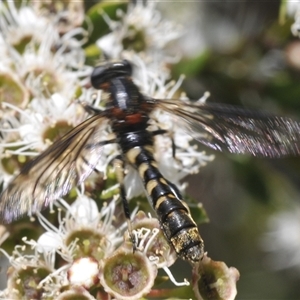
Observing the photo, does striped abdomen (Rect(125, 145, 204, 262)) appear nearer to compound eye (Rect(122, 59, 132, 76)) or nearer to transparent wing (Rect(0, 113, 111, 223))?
transparent wing (Rect(0, 113, 111, 223))

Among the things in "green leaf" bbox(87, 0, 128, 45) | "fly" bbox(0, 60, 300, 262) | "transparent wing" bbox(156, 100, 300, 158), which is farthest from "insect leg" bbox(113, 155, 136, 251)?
"green leaf" bbox(87, 0, 128, 45)

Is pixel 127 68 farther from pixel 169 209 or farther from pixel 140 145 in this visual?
pixel 169 209

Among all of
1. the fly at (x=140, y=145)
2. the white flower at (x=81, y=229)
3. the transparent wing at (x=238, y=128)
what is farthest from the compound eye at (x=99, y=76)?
the white flower at (x=81, y=229)

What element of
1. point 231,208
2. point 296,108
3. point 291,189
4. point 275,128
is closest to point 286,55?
point 296,108

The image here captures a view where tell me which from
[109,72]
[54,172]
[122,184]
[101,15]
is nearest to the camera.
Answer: [54,172]

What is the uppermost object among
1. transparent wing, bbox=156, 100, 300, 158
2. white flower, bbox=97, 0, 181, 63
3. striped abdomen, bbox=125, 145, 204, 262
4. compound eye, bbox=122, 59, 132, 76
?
white flower, bbox=97, 0, 181, 63

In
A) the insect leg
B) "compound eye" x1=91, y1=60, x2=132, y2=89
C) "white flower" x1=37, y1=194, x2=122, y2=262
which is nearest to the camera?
the insect leg

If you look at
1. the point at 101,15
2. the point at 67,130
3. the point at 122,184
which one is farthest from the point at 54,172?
the point at 101,15

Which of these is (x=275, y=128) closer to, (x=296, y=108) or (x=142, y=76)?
(x=142, y=76)
